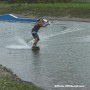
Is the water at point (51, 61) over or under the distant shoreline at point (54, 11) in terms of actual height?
over

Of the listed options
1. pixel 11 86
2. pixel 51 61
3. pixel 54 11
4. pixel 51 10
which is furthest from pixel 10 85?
pixel 51 10

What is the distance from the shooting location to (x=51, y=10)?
209ft

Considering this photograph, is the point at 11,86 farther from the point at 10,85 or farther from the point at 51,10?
the point at 51,10

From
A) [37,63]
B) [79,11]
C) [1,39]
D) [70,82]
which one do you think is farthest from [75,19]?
[70,82]

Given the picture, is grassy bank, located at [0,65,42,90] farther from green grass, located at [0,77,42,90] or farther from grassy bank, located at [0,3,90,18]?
grassy bank, located at [0,3,90,18]

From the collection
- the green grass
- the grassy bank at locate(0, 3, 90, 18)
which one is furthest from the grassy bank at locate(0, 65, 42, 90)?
the grassy bank at locate(0, 3, 90, 18)

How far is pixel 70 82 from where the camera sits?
17.7m

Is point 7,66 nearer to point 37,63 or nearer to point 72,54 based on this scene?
point 37,63

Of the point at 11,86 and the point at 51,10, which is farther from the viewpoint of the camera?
the point at 51,10

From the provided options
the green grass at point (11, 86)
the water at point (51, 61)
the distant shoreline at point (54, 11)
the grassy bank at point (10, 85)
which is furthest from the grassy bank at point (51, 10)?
the green grass at point (11, 86)

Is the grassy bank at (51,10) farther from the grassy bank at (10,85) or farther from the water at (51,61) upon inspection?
the grassy bank at (10,85)

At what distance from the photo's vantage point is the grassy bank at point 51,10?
200ft

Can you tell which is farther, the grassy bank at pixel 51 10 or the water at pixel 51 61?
the grassy bank at pixel 51 10

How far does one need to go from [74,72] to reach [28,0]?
56476 mm
